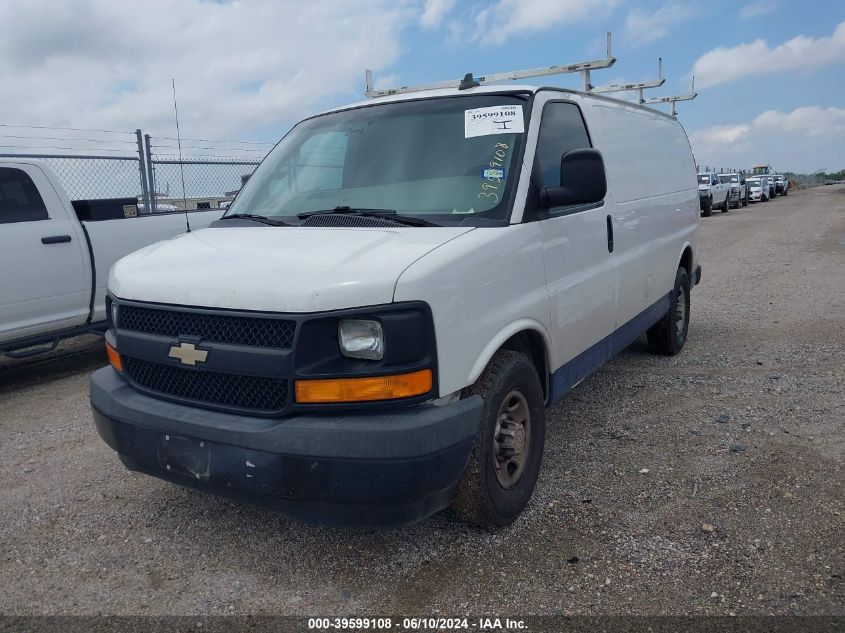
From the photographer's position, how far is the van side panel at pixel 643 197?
4.70 m

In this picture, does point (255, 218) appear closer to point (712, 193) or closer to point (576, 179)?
point (576, 179)

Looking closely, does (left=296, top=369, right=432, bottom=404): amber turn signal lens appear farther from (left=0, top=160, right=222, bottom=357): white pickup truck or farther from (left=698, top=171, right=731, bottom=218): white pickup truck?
(left=698, top=171, right=731, bottom=218): white pickup truck

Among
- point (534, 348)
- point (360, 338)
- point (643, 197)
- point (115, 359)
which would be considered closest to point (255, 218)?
point (115, 359)

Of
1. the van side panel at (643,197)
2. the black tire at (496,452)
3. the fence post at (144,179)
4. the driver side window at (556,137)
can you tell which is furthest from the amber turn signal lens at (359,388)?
the fence post at (144,179)

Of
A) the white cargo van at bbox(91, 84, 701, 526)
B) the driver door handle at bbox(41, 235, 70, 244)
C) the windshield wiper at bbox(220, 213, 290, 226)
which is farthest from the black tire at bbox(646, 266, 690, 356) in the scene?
the driver door handle at bbox(41, 235, 70, 244)

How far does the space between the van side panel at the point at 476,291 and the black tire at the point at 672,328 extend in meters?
3.19

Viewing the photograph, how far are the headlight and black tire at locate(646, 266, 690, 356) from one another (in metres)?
4.13

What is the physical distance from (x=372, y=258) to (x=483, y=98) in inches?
57.7

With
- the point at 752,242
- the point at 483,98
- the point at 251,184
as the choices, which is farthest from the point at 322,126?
the point at 752,242

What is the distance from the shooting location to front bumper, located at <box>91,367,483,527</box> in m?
2.67

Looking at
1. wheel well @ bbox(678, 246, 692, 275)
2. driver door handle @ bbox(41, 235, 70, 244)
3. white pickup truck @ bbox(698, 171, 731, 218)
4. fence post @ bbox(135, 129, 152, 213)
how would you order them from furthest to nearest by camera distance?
white pickup truck @ bbox(698, 171, 731, 218) → fence post @ bbox(135, 129, 152, 213) → wheel well @ bbox(678, 246, 692, 275) → driver door handle @ bbox(41, 235, 70, 244)

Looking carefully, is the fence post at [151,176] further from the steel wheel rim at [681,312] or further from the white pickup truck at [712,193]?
the white pickup truck at [712,193]

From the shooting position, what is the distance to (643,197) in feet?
17.1

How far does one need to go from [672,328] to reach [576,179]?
335 cm
